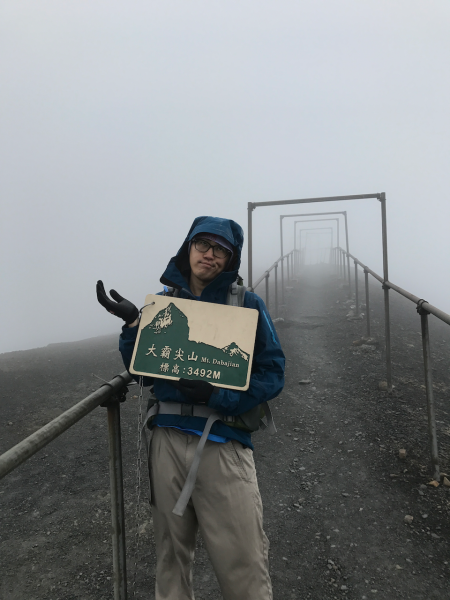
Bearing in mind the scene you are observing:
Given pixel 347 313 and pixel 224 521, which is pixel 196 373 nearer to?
pixel 224 521

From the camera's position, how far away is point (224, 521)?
1513mm

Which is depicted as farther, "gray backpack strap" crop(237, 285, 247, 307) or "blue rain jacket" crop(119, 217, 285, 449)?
"gray backpack strap" crop(237, 285, 247, 307)

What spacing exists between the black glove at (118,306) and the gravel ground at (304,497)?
161 centimetres

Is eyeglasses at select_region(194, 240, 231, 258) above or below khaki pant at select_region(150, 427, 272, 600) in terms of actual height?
above

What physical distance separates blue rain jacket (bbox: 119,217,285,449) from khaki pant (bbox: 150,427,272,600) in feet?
0.23

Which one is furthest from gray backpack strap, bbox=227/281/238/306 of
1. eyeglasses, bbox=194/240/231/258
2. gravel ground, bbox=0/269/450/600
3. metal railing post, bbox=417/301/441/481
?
metal railing post, bbox=417/301/441/481

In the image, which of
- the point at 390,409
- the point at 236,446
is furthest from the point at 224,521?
the point at 390,409

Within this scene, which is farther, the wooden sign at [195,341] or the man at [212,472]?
the wooden sign at [195,341]

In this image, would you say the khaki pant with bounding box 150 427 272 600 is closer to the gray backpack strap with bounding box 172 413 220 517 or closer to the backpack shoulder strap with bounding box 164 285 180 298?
the gray backpack strap with bounding box 172 413 220 517

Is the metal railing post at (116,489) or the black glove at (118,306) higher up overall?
the black glove at (118,306)

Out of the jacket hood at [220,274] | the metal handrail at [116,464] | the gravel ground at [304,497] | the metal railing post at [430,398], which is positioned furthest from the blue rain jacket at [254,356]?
the metal railing post at [430,398]

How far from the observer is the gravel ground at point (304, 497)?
88.3 inches

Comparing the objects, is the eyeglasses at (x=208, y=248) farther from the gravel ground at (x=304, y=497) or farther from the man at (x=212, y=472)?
the gravel ground at (x=304, y=497)

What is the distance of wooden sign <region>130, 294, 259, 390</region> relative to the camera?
63.4 inches
